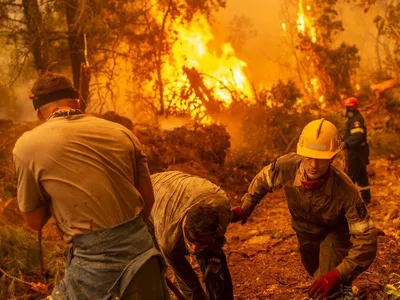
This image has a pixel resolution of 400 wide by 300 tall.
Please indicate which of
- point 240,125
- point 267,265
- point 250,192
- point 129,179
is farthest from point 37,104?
point 240,125

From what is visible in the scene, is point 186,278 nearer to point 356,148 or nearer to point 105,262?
point 105,262

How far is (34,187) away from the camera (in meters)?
2.39

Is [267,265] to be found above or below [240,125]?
below

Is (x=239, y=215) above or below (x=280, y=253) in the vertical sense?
above

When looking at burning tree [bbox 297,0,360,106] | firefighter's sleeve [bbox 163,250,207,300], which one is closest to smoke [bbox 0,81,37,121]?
burning tree [bbox 297,0,360,106]

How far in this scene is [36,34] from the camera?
34.5 feet

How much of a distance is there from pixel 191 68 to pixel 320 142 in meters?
10.1

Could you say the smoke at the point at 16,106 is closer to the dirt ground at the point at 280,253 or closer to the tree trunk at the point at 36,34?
the tree trunk at the point at 36,34

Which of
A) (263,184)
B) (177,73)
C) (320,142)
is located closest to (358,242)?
(320,142)

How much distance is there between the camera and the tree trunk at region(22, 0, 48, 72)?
10.3 m

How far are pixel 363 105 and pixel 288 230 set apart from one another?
8830 millimetres

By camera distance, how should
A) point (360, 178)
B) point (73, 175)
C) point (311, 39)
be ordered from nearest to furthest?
point (73, 175)
point (360, 178)
point (311, 39)

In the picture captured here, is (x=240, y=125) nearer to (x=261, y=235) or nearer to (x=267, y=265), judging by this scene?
(x=261, y=235)

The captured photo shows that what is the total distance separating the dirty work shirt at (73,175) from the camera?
92.9 inches
